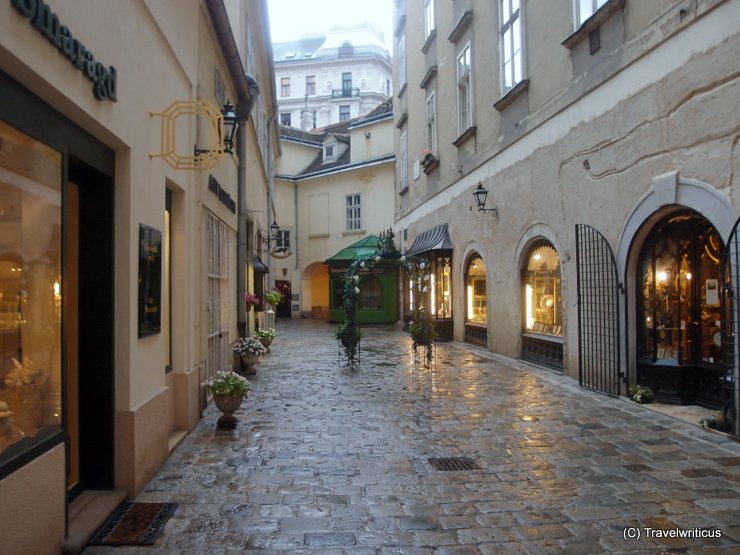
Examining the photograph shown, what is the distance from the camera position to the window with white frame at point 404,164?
23062 millimetres

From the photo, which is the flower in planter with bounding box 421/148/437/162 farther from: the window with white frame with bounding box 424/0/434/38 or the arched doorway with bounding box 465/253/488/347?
the arched doorway with bounding box 465/253/488/347

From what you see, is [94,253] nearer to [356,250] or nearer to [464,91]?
[464,91]

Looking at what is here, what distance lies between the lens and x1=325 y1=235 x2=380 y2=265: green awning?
26316 millimetres

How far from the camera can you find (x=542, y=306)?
11703 mm

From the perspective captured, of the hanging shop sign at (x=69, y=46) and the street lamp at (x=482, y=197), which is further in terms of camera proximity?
the street lamp at (x=482, y=197)

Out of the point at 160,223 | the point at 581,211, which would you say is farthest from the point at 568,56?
the point at 160,223

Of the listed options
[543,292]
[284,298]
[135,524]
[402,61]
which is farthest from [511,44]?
[284,298]

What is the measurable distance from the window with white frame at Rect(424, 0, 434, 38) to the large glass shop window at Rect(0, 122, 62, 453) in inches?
685

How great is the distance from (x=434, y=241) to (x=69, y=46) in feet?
49.8

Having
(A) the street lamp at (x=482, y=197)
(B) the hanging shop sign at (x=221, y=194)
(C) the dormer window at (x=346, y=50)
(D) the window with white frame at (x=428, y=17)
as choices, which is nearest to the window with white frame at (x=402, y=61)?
(D) the window with white frame at (x=428, y=17)

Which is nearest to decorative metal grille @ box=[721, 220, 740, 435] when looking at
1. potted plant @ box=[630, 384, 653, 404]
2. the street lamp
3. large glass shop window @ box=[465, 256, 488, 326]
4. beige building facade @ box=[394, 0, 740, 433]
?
beige building facade @ box=[394, 0, 740, 433]

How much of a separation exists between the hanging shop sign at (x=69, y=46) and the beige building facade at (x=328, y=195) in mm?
23672

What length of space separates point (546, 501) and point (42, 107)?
4.49 m

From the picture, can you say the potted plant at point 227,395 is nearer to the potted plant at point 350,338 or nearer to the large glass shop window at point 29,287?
Result: the large glass shop window at point 29,287
